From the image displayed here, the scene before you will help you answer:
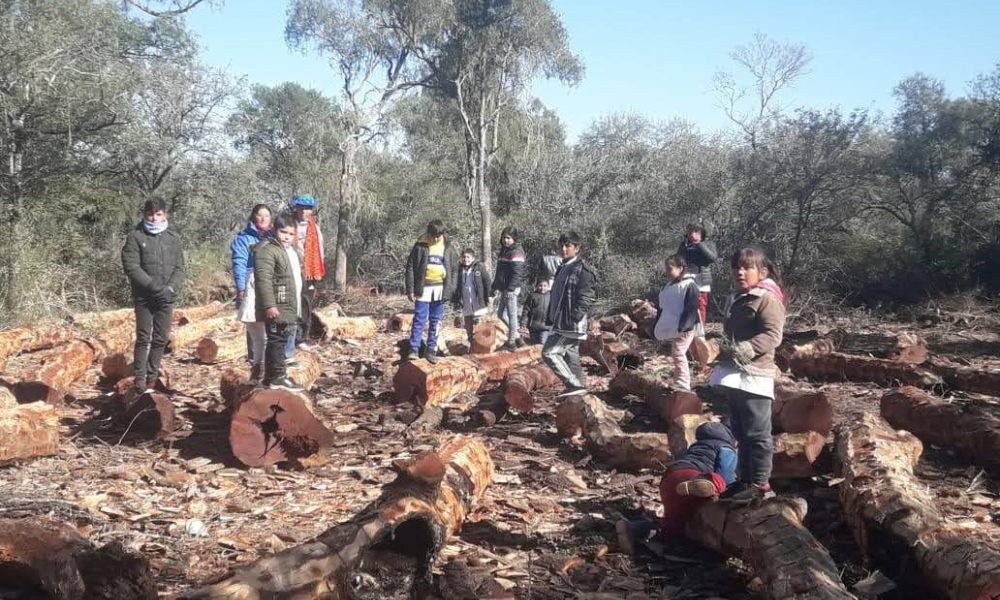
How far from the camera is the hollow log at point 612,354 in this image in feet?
32.9

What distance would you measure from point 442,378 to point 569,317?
1531 millimetres

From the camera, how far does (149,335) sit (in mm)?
7316

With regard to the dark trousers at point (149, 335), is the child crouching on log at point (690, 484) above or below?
below

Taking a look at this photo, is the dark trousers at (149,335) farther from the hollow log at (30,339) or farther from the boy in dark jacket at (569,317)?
the boy in dark jacket at (569,317)

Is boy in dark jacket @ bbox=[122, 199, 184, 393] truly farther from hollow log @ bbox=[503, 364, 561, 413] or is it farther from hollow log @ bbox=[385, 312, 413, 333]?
hollow log @ bbox=[385, 312, 413, 333]

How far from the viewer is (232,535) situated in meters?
4.38

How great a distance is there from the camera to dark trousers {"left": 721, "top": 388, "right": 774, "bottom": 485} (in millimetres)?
4844

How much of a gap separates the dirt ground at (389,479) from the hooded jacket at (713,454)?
0.50m

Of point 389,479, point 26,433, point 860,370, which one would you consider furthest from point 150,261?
point 860,370

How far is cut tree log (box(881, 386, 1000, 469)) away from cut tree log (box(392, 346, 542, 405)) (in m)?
3.96

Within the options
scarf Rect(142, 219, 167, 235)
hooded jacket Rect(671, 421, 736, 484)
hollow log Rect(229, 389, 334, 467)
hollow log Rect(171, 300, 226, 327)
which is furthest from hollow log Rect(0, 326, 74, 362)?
hooded jacket Rect(671, 421, 736, 484)

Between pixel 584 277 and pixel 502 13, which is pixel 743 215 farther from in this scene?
pixel 584 277

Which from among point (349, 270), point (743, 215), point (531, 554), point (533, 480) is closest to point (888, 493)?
point (531, 554)

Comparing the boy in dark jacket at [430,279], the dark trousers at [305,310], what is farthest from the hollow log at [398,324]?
the dark trousers at [305,310]
